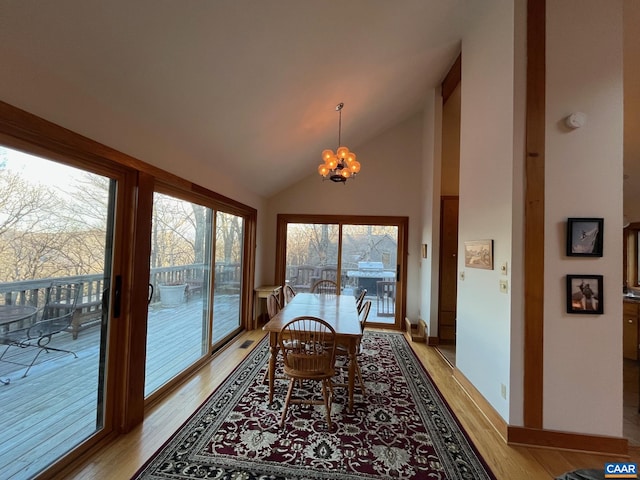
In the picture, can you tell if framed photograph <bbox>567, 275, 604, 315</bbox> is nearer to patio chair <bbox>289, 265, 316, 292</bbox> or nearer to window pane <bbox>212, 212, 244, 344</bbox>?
window pane <bbox>212, 212, 244, 344</bbox>

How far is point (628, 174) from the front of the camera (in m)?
3.60

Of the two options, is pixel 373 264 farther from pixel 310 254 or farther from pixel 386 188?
pixel 386 188

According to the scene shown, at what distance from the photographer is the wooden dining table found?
93.6 inches

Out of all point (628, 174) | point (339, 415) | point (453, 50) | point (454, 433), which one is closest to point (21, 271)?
point (339, 415)

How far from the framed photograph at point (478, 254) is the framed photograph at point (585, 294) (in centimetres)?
55

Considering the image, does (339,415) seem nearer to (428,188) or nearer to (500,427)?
(500,427)

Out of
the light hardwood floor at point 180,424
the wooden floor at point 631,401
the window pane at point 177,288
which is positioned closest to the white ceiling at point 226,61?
the window pane at point 177,288

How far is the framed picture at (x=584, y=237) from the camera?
2.02m

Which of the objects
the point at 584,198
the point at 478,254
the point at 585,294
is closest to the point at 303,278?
the point at 478,254

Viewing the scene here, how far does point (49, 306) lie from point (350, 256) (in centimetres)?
434

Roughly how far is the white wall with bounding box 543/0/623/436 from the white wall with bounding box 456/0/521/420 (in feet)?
0.88

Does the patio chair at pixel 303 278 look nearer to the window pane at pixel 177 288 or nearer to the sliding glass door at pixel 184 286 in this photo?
the sliding glass door at pixel 184 286

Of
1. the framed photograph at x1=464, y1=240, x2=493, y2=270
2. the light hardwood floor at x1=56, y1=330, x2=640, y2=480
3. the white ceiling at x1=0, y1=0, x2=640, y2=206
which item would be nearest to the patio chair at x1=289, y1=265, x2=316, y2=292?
the white ceiling at x1=0, y1=0, x2=640, y2=206

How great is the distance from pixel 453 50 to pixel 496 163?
2.08m
